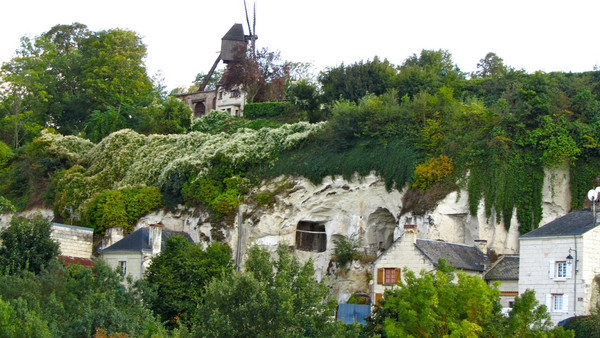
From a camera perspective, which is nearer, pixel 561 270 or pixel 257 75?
pixel 561 270

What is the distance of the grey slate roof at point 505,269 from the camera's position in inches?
1564

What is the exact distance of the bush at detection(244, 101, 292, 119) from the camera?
6481cm

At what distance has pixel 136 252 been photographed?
45594mm

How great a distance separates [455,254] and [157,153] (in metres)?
23.7

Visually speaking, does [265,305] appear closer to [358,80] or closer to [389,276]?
Answer: [389,276]

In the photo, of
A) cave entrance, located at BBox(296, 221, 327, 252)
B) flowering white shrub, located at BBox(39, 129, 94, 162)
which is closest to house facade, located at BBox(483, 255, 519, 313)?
cave entrance, located at BBox(296, 221, 327, 252)

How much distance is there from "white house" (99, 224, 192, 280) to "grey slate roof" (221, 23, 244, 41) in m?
30.1

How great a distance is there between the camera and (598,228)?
36.2 m

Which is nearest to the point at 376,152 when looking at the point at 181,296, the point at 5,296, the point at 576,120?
the point at 576,120

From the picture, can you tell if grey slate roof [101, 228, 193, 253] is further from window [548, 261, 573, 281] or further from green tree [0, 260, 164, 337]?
Answer: window [548, 261, 573, 281]

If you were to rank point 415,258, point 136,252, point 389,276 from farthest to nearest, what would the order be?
point 136,252 < point 389,276 < point 415,258

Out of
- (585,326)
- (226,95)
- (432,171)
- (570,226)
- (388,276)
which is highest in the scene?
(226,95)

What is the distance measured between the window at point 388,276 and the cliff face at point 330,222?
394 cm

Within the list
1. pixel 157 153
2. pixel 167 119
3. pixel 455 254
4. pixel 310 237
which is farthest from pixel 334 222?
pixel 167 119
